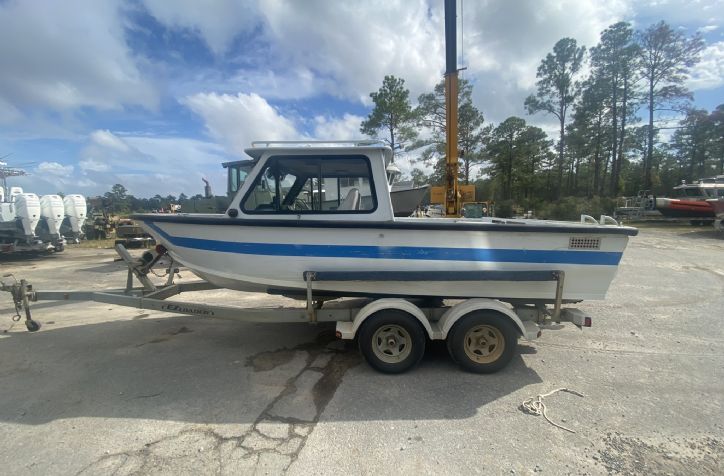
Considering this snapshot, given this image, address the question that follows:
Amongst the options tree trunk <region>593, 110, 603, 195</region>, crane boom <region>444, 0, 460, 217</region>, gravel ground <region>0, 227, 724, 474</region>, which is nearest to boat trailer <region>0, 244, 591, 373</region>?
gravel ground <region>0, 227, 724, 474</region>

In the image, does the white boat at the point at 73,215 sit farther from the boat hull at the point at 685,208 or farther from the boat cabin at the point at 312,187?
the boat hull at the point at 685,208

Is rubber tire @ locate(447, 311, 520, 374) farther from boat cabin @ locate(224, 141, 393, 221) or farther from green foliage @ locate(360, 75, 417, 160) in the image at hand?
green foliage @ locate(360, 75, 417, 160)

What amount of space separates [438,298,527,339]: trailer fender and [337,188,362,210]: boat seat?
1520mm

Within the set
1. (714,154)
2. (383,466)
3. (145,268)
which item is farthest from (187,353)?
(714,154)

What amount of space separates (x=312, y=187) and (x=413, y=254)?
1.39 m

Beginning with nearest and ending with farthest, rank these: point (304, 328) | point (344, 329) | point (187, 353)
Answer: point (344, 329), point (187, 353), point (304, 328)

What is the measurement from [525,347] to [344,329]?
2316 mm

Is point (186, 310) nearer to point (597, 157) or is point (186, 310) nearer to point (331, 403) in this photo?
point (331, 403)

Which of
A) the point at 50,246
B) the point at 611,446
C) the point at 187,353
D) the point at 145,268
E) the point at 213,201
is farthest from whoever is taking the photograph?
the point at 50,246

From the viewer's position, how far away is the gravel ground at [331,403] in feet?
7.93

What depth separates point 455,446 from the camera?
2545 millimetres

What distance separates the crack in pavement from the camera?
2344mm

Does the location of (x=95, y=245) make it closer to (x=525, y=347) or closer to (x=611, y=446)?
(x=525, y=347)

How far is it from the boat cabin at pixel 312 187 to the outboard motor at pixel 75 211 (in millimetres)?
12759
